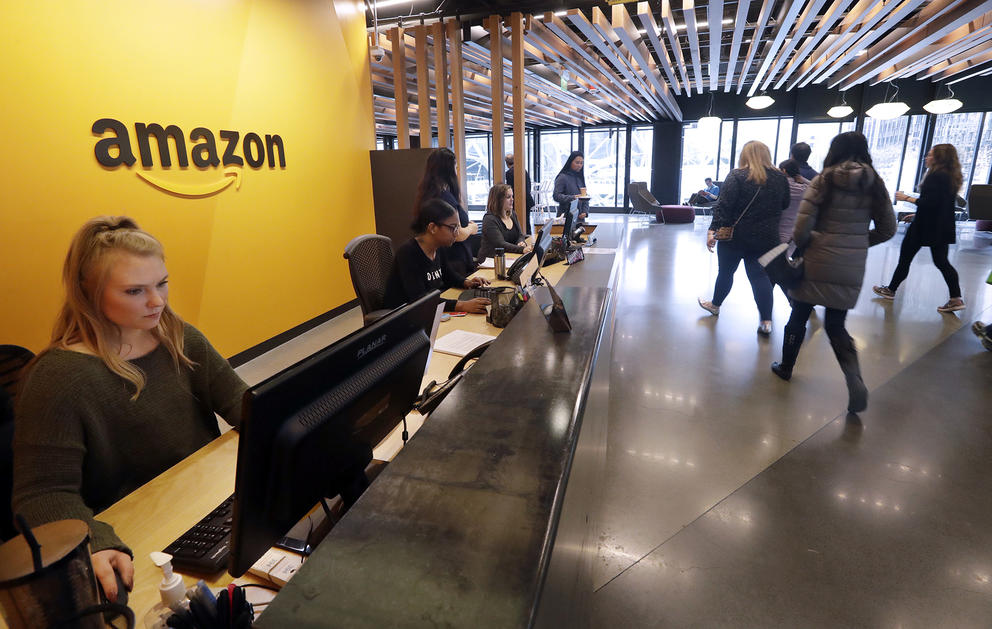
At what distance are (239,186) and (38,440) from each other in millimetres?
3382

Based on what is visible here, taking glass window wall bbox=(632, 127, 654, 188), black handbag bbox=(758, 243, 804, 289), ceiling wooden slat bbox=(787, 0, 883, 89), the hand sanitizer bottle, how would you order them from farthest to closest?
glass window wall bbox=(632, 127, 654, 188) < ceiling wooden slat bbox=(787, 0, 883, 89) < black handbag bbox=(758, 243, 804, 289) < the hand sanitizer bottle

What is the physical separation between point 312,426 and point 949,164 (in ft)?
21.3

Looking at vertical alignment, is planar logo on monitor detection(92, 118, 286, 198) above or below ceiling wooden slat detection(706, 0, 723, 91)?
below

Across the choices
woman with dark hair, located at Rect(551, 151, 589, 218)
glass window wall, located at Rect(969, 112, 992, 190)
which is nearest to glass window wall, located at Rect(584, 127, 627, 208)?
glass window wall, located at Rect(969, 112, 992, 190)

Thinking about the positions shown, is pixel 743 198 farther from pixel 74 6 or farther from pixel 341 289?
pixel 74 6

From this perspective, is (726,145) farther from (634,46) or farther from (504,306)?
(504,306)

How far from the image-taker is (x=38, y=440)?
3.60 ft

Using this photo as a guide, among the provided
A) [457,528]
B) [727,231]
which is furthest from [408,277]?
[727,231]

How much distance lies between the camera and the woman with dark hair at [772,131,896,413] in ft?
9.71

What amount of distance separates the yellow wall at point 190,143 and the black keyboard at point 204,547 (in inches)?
105

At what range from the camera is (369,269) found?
3.09 m

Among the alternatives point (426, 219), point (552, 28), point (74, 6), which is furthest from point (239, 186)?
point (552, 28)

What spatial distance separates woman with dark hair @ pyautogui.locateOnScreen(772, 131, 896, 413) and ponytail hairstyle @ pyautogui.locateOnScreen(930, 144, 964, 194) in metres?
2.72

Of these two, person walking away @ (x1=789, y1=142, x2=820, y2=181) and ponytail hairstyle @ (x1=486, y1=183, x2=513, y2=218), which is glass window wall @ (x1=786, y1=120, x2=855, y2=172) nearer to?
person walking away @ (x1=789, y1=142, x2=820, y2=181)
